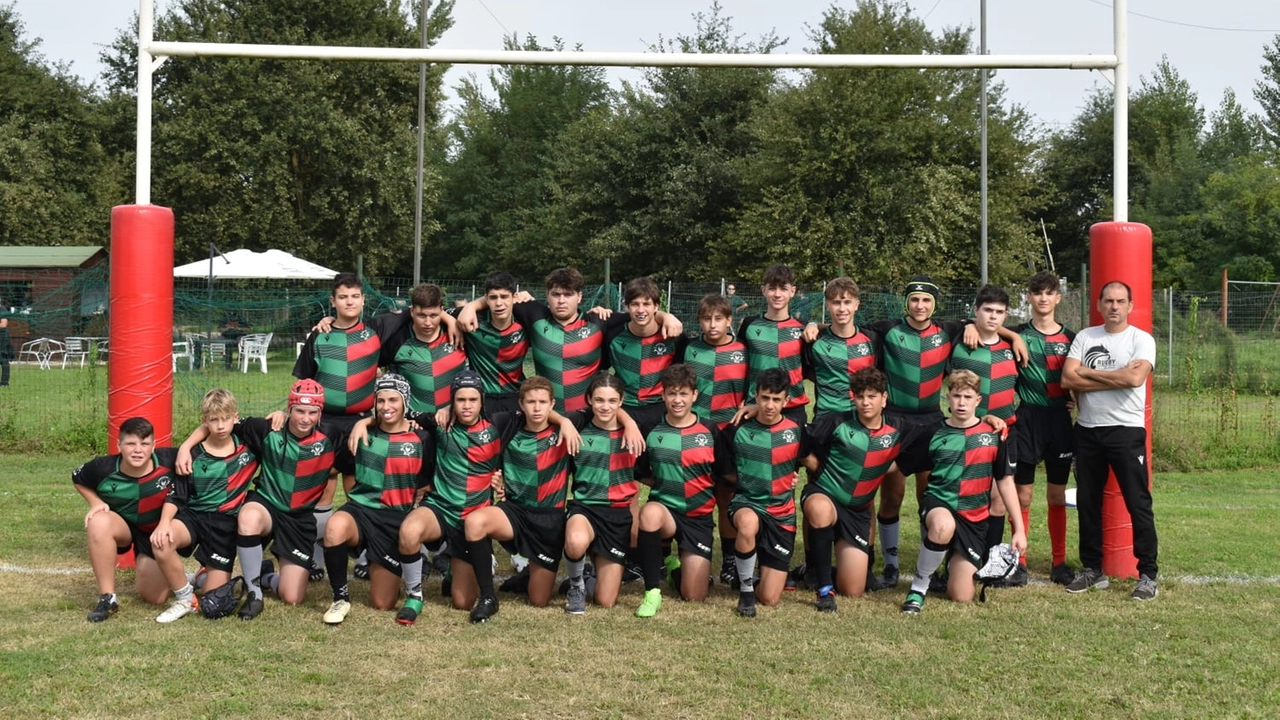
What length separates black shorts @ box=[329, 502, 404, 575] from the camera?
18.6 feet

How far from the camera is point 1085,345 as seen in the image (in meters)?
6.17

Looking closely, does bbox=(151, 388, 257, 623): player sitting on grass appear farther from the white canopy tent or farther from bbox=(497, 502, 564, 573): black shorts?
the white canopy tent

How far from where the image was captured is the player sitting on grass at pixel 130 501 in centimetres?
559

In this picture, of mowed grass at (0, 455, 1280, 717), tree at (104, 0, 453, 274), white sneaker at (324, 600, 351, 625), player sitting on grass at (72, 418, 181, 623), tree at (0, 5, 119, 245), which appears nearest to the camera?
mowed grass at (0, 455, 1280, 717)

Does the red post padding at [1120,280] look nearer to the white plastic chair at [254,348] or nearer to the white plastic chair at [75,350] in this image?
the white plastic chair at [75,350]

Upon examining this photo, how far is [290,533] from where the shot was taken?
5.82 m

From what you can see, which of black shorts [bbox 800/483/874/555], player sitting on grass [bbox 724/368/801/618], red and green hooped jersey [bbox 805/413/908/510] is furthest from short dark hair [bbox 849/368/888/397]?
black shorts [bbox 800/483/874/555]

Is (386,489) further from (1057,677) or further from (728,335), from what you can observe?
(1057,677)

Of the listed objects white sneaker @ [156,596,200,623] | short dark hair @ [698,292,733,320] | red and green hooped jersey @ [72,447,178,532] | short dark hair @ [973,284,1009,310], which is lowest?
white sneaker @ [156,596,200,623]

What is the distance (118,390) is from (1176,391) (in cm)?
1221

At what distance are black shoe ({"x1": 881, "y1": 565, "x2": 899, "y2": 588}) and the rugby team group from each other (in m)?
0.02

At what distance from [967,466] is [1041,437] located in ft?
2.46

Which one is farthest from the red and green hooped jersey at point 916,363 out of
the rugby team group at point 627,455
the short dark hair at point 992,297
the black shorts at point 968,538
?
the black shorts at point 968,538

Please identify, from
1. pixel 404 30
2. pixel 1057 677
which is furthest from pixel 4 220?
pixel 1057 677
